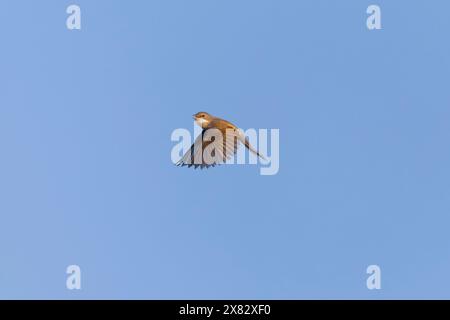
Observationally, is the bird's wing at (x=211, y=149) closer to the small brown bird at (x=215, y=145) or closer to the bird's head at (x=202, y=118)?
the small brown bird at (x=215, y=145)

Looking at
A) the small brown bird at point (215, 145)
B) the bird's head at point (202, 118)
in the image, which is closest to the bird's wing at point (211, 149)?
the small brown bird at point (215, 145)

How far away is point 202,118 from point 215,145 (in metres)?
0.41

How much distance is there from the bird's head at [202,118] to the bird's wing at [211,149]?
130 millimetres

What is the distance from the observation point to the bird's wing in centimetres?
723

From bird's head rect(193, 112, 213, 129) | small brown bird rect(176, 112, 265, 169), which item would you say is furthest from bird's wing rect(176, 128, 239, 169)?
bird's head rect(193, 112, 213, 129)

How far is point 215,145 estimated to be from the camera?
7.32 meters

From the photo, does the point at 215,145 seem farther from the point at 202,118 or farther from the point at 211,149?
the point at 202,118

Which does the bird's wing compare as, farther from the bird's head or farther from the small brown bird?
the bird's head

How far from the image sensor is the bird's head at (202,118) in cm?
752
